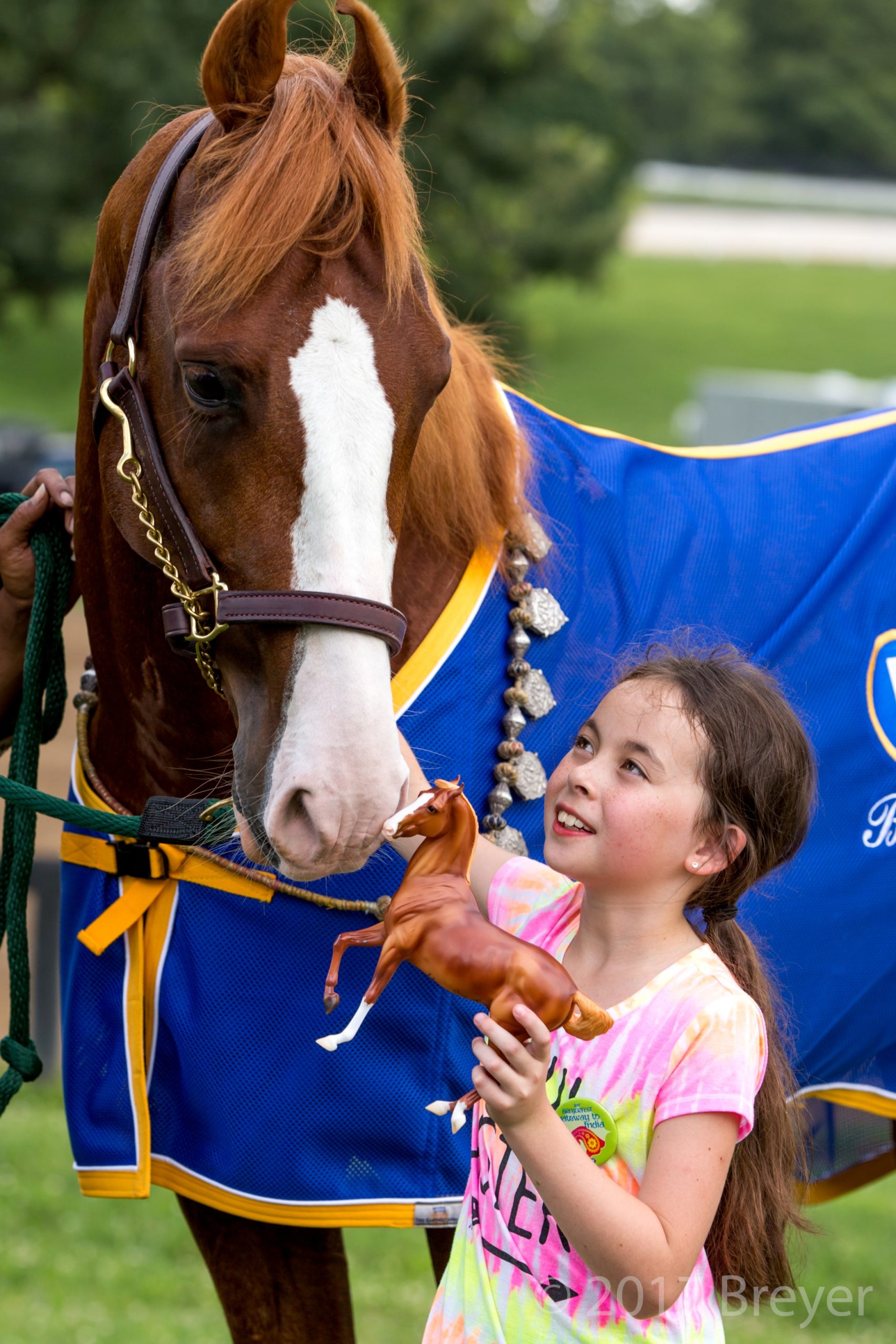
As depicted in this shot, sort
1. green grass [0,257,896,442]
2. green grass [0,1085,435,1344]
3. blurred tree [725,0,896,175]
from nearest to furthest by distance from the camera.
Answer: green grass [0,1085,435,1344]
green grass [0,257,896,442]
blurred tree [725,0,896,175]

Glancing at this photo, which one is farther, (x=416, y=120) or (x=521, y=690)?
(x=416, y=120)

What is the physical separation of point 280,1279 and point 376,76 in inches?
67.1

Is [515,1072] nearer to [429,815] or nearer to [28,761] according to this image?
[429,815]

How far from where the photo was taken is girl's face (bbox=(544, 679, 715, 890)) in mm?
1425

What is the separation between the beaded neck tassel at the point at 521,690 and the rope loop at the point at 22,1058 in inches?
30.9

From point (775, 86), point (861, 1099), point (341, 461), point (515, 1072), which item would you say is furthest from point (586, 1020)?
point (775, 86)

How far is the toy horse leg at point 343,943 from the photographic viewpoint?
1298 mm

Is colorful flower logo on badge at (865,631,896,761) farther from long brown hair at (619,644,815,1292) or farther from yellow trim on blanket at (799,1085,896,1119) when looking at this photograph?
long brown hair at (619,644,815,1292)

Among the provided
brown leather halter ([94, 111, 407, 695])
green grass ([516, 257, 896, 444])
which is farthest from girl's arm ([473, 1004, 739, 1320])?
green grass ([516, 257, 896, 444])

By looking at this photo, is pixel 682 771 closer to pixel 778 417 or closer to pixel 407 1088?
pixel 407 1088

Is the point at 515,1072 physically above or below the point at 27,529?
below

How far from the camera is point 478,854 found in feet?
5.51

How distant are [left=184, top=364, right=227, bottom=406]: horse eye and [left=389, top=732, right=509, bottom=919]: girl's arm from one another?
0.46 meters

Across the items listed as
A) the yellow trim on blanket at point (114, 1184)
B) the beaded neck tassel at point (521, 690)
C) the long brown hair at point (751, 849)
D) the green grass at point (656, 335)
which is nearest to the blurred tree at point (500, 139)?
the green grass at point (656, 335)
